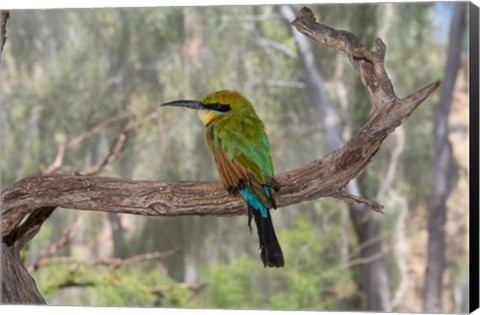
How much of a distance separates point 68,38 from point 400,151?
2396 millimetres

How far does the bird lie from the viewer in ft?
14.1

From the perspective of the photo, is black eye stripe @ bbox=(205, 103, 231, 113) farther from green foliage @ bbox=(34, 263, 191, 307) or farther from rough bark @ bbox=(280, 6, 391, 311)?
green foliage @ bbox=(34, 263, 191, 307)

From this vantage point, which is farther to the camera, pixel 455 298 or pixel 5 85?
pixel 5 85

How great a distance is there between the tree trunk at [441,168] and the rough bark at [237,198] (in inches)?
59.7

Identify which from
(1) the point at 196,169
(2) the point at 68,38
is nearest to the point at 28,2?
(2) the point at 68,38

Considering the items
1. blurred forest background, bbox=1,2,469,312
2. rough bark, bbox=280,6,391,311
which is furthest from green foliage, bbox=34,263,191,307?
rough bark, bbox=280,6,391,311

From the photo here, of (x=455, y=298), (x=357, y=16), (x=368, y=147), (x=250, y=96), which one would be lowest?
(x=455, y=298)

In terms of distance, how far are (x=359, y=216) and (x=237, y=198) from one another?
6.85 feet

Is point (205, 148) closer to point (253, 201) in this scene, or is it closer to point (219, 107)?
point (219, 107)

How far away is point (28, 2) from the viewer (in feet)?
21.1

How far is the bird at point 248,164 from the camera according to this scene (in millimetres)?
4309

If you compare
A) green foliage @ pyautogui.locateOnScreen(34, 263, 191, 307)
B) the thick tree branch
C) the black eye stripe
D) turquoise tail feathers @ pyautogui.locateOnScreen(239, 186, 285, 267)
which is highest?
the black eye stripe

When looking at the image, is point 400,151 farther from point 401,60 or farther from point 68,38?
point 68,38

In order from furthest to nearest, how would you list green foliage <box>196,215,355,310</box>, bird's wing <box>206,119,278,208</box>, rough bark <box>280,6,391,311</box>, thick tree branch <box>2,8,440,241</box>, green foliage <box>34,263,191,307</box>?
green foliage <box>34,263,191,307</box>
green foliage <box>196,215,355,310</box>
rough bark <box>280,6,391,311</box>
bird's wing <box>206,119,278,208</box>
thick tree branch <box>2,8,440,241</box>
